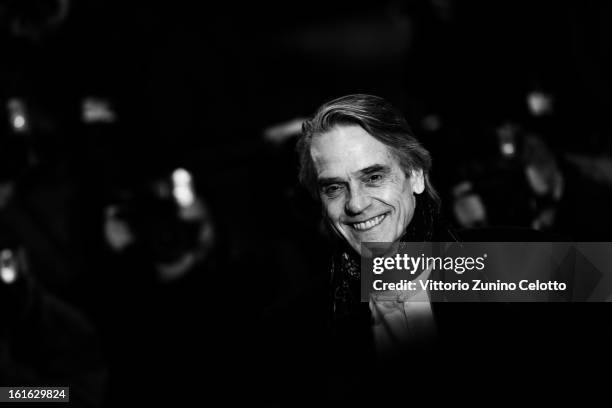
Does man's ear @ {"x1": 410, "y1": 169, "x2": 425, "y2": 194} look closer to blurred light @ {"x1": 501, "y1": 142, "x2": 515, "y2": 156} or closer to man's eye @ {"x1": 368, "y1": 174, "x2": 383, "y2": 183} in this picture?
man's eye @ {"x1": 368, "y1": 174, "x2": 383, "y2": 183}

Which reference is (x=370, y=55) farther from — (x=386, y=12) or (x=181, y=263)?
(x=181, y=263)

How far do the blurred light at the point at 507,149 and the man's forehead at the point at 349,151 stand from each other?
836 millimetres

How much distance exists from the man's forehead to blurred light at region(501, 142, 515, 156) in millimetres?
836

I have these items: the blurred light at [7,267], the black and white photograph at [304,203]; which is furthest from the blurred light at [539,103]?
the blurred light at [7,267]

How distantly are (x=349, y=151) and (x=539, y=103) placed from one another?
1.83 metres

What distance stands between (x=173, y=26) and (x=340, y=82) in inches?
52.9

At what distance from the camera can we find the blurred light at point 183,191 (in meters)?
3.02

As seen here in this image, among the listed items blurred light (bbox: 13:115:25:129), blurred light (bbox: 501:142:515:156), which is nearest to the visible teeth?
blurred light (bbox: 501:142:515:156)

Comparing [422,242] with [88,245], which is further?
[88,245]

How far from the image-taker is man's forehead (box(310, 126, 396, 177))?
3.33 ft

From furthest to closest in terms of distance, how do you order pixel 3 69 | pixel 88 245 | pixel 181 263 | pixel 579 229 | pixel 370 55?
pixel 370 55
pixel 3 69
pixel 88 245
pixel 181 263
pixel 579 229

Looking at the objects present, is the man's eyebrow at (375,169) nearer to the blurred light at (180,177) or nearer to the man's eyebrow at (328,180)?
the man's eyebrow at (328,180)

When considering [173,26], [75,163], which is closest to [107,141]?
[75,163]

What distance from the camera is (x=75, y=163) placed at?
12.3 feet
